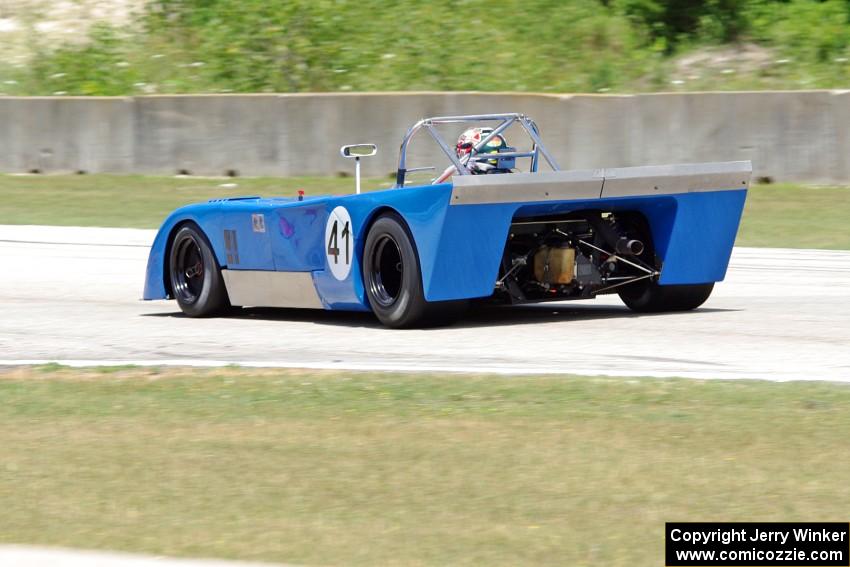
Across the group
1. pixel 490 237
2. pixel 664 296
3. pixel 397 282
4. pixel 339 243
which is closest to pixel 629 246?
pixel 664 296

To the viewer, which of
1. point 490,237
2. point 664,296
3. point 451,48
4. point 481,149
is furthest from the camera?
point 451,48

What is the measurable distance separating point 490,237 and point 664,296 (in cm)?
166

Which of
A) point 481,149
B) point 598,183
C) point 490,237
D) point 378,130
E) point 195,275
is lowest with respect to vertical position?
point 195,275

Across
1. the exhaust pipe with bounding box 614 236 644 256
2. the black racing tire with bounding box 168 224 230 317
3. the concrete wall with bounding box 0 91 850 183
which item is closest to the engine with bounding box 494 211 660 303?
the exhaust pipe with bounding box 614 236 644 256

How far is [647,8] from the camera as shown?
1016 inches

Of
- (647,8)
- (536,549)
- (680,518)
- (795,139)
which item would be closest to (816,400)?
(680,518)

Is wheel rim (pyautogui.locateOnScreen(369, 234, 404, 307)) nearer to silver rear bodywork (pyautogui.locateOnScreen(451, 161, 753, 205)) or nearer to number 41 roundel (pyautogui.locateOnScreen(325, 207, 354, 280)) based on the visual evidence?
number 41 roundel (pyautogui.locateOnScreen(325, 207, 354, 280))

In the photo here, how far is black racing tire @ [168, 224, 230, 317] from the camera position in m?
11.1

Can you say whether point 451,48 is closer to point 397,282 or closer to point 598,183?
point 397,282

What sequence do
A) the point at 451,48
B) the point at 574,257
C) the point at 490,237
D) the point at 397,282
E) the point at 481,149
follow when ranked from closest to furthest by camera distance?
1. the point at 490,237
2. the point at 574,257
3. the point at 397,282
4. the point at 481,149
5. the point at 451,48

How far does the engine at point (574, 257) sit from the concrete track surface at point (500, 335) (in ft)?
0.79

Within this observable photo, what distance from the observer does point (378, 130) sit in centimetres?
2028

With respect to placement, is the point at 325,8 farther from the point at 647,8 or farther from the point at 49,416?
the point at 49,416

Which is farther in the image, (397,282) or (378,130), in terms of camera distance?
(378,130)
